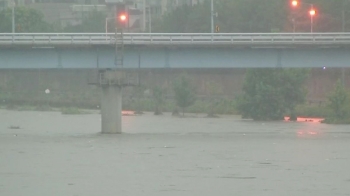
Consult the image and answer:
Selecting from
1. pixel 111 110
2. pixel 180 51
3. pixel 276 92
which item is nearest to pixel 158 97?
pixel 276 92

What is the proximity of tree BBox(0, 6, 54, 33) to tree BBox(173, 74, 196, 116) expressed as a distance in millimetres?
26956

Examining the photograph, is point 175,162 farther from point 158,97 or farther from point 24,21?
point 24,21

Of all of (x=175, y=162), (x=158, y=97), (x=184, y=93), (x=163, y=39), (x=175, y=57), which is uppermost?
(x=163, y=39)

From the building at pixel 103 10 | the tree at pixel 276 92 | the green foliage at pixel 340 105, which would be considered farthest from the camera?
the building at pixel 103 10

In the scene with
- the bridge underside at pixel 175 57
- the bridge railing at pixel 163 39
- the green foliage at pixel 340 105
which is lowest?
the green foliage at pixel 340 105

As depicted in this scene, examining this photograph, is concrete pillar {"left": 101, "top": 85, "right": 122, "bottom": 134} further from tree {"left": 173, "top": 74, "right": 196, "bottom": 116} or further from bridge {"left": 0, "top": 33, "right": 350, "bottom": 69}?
tree {"left": 173, "top": 74, "right": 196, "bottom": 116}

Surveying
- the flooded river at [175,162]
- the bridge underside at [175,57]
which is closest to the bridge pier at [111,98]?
the bridge underside at [175,57]

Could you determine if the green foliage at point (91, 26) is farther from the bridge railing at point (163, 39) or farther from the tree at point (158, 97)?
the bridge railing at point (163, 39)

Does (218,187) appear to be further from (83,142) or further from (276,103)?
(276,103)

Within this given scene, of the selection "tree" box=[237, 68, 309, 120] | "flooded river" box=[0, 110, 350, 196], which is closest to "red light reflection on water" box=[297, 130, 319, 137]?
"flooded river" box=[0, 110, 350, 196]

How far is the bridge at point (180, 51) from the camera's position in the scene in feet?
220

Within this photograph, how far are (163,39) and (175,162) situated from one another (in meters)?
22.5

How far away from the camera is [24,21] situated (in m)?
136

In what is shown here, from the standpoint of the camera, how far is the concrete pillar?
220 feet
